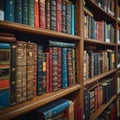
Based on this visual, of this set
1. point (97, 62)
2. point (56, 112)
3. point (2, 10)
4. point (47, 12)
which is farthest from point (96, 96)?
point (2, 10)

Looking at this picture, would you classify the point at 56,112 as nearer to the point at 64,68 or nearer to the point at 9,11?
the point at 64,68

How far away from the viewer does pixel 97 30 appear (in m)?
1.71

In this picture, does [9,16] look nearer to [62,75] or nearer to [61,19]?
[61,19]

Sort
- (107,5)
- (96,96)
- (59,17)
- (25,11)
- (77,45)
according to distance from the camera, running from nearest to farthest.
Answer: (25,11)
(59,17)
(77,45)
(96,96)
(107,5)

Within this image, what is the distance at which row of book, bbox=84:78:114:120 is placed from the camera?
1.41m

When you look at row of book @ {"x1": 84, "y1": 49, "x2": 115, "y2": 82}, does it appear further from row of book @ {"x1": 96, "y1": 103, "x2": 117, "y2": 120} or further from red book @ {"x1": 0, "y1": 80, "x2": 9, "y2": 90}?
red book @ {"x1": 0, "y1": 80, "x2": 9, "y2": 90}

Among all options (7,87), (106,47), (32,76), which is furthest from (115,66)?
(7,87)

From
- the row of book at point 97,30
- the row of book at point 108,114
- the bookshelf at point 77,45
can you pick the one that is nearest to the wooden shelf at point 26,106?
the bookshelf at point 77,45

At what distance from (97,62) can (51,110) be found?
0.88m

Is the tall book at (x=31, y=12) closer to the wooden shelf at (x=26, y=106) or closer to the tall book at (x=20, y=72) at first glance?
the tall book at (x=20, y=72)

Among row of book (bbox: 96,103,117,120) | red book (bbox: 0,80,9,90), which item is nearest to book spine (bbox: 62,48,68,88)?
red book (bbox: 0,80,9,90)

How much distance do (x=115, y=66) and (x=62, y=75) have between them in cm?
127

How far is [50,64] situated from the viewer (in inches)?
39.5

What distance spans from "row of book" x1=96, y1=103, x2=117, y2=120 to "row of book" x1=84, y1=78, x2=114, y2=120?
143 millimetres
